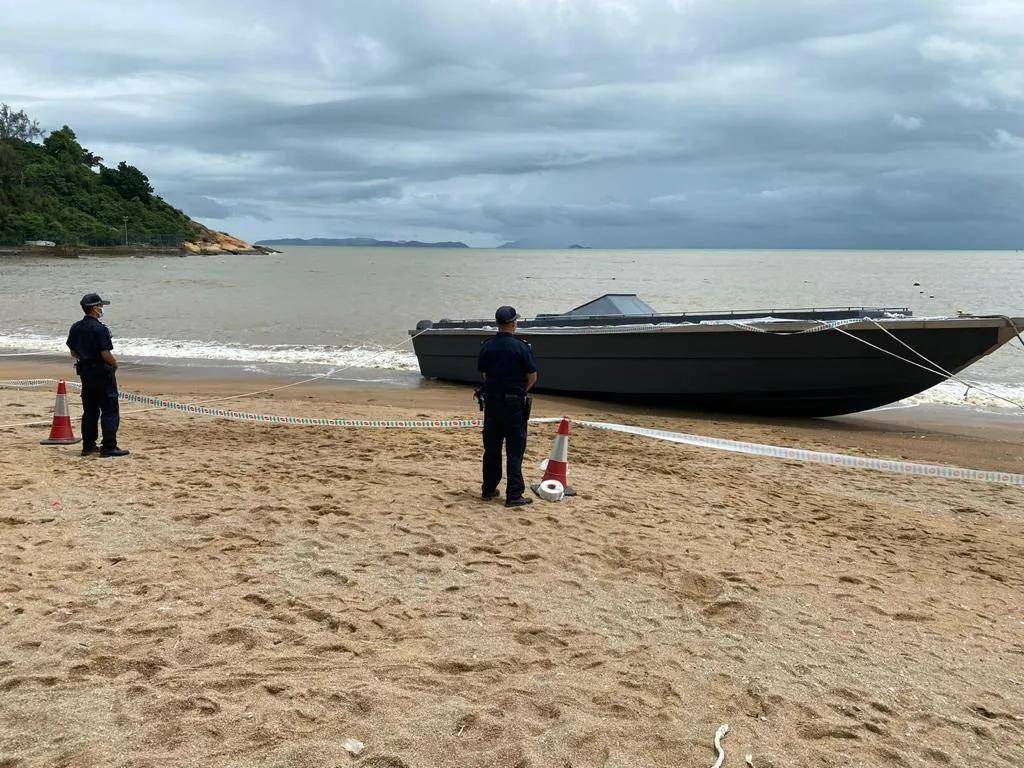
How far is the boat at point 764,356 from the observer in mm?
10891

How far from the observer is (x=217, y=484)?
688 centimetres

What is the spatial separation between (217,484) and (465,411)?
234 inches

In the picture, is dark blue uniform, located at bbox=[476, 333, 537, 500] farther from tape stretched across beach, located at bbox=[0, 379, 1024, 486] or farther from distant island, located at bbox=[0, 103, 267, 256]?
distant island, located at bbox=[0, 103, 267, 256]

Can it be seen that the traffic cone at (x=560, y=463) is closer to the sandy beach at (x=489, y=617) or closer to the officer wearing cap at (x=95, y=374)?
the sandy beach at (x=489, y=617)

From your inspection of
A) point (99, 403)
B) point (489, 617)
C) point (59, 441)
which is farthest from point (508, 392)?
point (59, 441)

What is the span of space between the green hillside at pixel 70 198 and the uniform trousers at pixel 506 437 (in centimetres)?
11439

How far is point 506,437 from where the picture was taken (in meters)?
6.46

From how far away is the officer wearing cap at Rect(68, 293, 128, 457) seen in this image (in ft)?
23.9

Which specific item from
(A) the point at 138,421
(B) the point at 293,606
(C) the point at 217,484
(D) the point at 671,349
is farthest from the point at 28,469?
(D) the point at 671,349

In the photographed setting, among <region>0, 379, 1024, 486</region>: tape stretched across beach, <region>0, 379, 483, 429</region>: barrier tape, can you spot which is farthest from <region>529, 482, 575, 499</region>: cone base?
<region>0, 379, 483, 429</region>: barrier tape

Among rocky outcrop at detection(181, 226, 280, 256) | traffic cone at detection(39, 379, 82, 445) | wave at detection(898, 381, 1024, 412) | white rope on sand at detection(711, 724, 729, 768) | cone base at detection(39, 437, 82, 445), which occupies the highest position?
rocky outcrop at detection(181, 226, 280, 256)

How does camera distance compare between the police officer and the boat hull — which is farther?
the boat hull

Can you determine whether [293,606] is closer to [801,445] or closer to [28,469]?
[28,469]

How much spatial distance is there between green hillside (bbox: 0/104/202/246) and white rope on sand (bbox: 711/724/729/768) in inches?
4635
